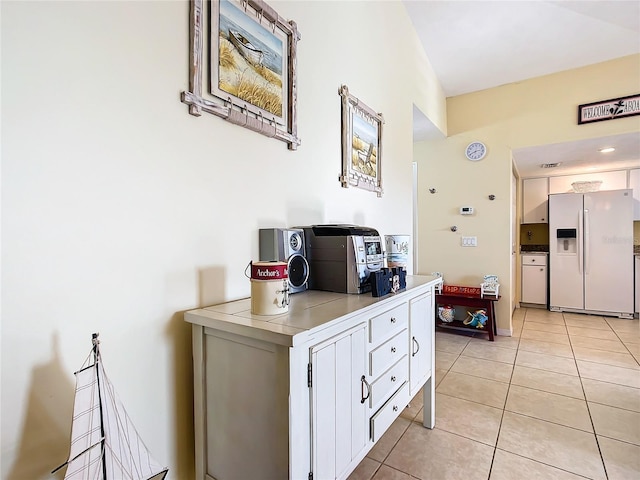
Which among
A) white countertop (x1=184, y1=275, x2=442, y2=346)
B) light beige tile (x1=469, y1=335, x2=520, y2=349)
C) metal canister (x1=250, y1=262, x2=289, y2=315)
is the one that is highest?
metal canister (x1=250, y1=262, x2=289, y2=315)

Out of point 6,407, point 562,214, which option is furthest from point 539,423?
point 562,214

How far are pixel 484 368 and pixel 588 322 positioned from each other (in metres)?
2.55

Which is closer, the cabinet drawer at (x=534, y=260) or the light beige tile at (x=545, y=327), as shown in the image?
the light beige tile at (x=545, y=327)

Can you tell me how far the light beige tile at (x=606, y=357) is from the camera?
9.24ft

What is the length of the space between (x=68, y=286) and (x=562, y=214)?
228 inches

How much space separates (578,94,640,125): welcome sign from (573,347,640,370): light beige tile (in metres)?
2.32

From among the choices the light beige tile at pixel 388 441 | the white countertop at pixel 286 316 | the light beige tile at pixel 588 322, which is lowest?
the light beige tile at pixel 388 441

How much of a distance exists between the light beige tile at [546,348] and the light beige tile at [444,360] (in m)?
0.83

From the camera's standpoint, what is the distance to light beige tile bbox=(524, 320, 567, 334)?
391 centimetres

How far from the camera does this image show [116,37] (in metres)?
0.90

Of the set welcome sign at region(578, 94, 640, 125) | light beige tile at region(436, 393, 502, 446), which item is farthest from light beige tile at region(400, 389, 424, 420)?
welcome sign at region(578, 94, 640, 125)

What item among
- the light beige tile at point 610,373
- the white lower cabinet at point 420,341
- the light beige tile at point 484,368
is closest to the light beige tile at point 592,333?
the light beige tile at point 610,373

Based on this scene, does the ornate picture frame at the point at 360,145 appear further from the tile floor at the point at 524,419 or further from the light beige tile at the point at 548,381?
the light beige tile at the point at 548,381

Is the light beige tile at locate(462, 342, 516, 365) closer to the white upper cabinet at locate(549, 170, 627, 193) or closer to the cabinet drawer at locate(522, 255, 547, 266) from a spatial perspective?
the cabinet drawer at locate(522, 255, 547, 266)
